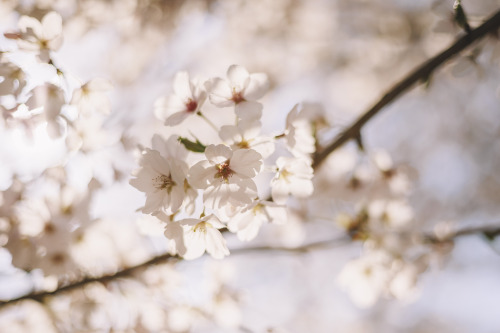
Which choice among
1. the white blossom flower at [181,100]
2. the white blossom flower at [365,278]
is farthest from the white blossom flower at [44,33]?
the white blossom flower at [365,278]

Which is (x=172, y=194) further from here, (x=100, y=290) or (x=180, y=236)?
(x=100, y=290)

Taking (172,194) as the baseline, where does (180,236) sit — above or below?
below

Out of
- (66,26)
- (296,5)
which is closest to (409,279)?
(66,26)

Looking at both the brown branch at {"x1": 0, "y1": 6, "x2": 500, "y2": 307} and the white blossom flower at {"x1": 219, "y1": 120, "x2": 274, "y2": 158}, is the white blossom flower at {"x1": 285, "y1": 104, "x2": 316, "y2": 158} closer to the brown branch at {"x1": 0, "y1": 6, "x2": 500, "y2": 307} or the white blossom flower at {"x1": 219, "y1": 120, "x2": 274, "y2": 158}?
the white blossom flower at {"x1": 219, "y1": 120, "x2": 274, "y2": 158}

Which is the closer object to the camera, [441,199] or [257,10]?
[257,10]

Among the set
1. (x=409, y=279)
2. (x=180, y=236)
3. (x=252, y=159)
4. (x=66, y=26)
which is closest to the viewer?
(x=252, y=159)

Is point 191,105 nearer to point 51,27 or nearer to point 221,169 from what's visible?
point 221,169
